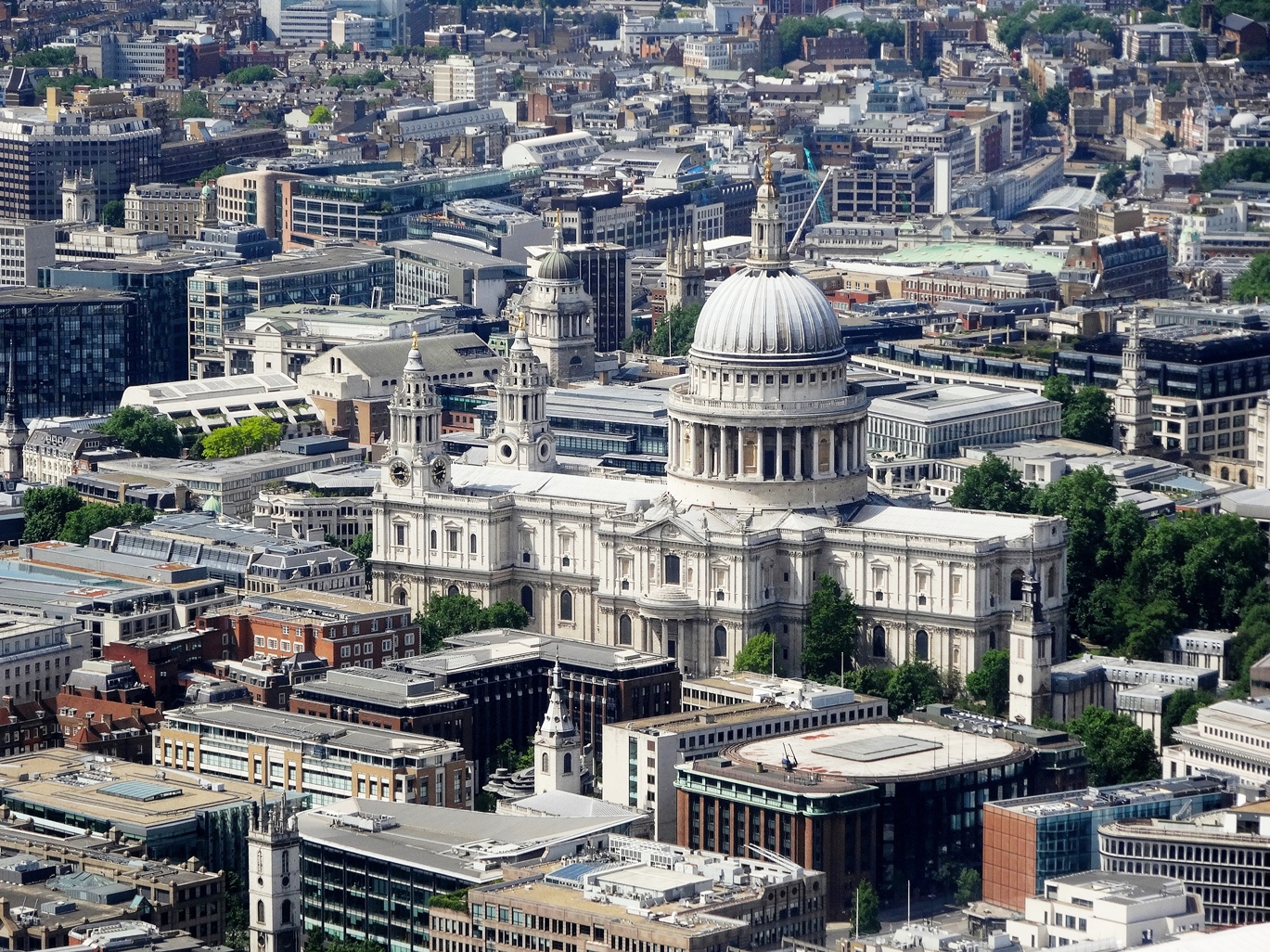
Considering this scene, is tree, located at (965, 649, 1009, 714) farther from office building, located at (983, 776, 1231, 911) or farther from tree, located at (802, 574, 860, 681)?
office building, located at (983, 776, 1231, 911)

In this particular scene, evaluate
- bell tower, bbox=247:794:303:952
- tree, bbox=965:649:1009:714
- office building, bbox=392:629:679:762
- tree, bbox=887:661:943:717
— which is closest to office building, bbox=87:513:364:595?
office building, bbox=392:629:679:762

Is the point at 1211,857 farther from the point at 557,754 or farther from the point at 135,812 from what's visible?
the point at 135,812

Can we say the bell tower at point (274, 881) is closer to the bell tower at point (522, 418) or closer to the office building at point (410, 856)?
the office building at point (410, 856)

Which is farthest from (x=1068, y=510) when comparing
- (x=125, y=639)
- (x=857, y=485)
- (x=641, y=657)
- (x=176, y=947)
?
(x=176, y=947)

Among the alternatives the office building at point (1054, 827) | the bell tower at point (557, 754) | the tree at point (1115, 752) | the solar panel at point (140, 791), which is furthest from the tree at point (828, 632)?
the solar panel at point (140, 791)

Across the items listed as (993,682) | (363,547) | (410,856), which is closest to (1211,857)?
(410,856)

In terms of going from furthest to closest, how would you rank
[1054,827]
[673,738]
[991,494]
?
1. [991,494]
2. [673,738]
3. [1054,827]
